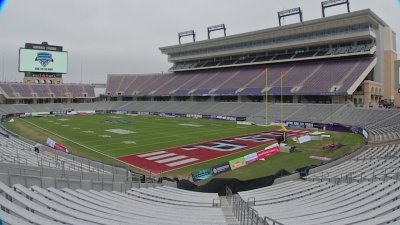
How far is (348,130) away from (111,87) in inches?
2678

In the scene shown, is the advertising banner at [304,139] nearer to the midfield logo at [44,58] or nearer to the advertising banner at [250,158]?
the advertising banner at [250,158]

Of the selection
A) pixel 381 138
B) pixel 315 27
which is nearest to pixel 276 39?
pixel 315 27

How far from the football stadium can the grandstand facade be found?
271 mm

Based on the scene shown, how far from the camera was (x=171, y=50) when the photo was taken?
3568 inches

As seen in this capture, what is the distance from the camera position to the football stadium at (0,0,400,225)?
8281 millimetres

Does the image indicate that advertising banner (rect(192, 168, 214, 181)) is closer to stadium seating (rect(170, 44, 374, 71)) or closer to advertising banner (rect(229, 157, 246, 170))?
advertising banner (rect(229, 157, 246, 170))

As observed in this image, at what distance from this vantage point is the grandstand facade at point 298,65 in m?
55.8

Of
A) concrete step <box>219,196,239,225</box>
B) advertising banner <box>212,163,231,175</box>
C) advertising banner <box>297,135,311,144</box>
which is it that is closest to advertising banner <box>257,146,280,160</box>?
advertising banner <box>212,163,231,175</box>

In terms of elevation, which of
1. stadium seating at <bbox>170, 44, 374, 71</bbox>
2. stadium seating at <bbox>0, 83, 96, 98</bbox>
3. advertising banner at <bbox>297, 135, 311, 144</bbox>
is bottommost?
advertising banner at <bbox>297, 135, 311, 144</bbox>

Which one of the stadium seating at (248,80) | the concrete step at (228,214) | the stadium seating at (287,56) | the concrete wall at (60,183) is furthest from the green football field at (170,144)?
the stadium seating at (287,56)

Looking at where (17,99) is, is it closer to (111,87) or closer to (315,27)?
(111,87)

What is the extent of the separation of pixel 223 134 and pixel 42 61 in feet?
193

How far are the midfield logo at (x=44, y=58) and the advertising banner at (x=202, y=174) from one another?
71.3 m

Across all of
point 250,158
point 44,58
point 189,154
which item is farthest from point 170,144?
point 44,58
